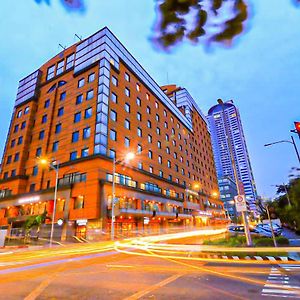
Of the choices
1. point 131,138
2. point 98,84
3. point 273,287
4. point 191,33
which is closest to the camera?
point 191,33

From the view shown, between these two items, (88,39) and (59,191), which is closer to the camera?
(59,191)

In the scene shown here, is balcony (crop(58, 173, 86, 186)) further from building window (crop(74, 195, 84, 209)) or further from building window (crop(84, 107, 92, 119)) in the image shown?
building window (crop(84, 107, 92, 119))

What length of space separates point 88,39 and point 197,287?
50.8 metres

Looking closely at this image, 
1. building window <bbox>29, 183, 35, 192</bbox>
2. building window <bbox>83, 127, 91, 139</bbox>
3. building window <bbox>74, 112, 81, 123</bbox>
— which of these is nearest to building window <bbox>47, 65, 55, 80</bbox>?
building window <bbox>74, 112, 81, 123</bbox>

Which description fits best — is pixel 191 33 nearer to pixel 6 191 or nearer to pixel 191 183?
pixel 6 191

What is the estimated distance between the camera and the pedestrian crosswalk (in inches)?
234

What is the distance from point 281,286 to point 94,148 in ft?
108

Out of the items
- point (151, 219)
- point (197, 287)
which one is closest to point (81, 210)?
point (151, 219)

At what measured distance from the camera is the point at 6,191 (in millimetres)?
45531

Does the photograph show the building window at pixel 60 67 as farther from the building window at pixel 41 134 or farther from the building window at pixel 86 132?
the building window at pixel 86 132

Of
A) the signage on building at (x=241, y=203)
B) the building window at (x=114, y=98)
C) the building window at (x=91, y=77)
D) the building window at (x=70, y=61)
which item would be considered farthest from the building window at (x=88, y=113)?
the signage on building at (x=241, y=203)

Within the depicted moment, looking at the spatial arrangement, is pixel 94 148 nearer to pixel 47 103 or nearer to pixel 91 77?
pixel 91 77

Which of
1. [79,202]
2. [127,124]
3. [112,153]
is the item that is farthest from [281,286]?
[127,124]

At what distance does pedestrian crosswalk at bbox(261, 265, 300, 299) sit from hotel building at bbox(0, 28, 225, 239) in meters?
27.2
